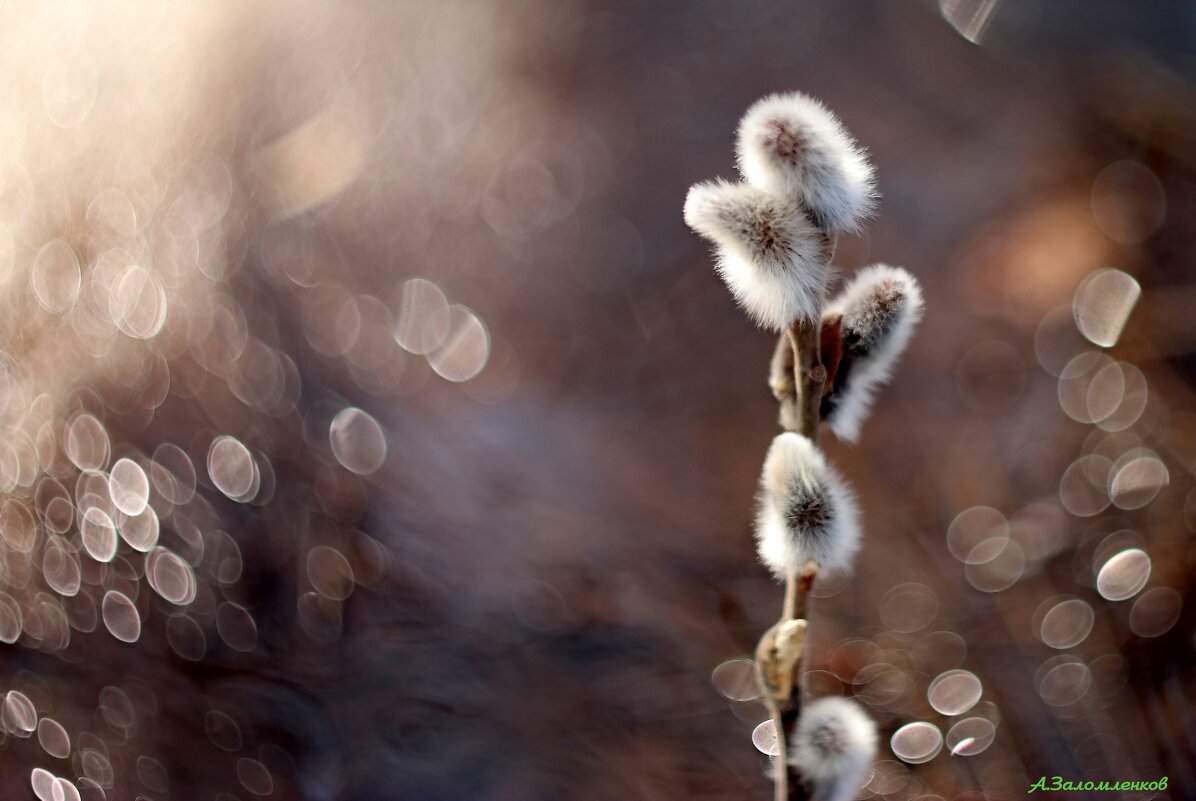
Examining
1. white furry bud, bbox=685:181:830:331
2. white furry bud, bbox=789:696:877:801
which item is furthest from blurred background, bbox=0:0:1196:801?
white furry bud, bbox=685:181:830:331

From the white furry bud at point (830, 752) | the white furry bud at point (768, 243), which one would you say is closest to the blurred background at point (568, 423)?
the white furry bud at point (830, 752)

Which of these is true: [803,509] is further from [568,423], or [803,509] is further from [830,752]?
[568,423]

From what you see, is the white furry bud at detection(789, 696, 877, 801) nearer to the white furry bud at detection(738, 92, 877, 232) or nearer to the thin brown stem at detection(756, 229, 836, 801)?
the thin brown stem at detection(756, 229, 836, 801)

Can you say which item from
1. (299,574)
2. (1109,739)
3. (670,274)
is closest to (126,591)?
(299,574)

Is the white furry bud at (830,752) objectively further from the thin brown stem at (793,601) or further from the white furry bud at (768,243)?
the white furry bud at (768,243)

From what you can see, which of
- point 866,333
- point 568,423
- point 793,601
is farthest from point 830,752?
point 568,423

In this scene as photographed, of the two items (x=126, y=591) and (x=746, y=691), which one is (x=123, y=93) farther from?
(x=746, y=691)
